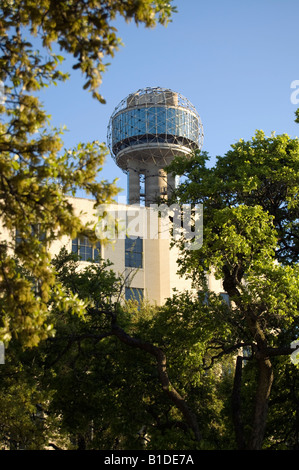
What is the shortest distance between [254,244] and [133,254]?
3657 cm

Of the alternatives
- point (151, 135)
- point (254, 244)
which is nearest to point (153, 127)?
point (151, 135)

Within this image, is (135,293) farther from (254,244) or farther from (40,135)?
(40,135)

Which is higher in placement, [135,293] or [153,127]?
[153,127]

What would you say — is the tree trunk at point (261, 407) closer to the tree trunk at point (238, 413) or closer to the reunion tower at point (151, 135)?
the tree trunk at point (238, 413)

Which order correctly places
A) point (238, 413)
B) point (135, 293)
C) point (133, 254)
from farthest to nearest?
point (133, 254)
point (135, 293)
point (238, 413)

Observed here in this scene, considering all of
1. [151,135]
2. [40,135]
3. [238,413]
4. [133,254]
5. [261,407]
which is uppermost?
[151,135]

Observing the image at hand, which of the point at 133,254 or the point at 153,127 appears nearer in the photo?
the point at 133,254

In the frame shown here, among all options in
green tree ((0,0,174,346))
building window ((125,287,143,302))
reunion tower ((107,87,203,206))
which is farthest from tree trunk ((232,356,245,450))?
reunion tower ((107,87,203,206))

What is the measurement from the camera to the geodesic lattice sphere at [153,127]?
82.5 m

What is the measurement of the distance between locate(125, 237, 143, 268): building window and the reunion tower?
28.1 metres

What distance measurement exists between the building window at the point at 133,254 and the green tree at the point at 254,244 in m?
31.6

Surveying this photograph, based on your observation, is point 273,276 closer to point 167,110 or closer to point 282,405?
point 282,405

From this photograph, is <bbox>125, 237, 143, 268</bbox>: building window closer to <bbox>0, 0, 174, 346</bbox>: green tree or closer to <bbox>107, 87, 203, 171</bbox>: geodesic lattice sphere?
<bbox>107, 87, 203, 171</bbox>: geodesic lattice sphere

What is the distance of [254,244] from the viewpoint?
16.7 m
